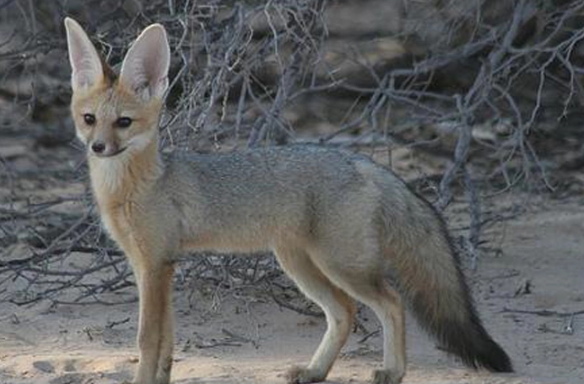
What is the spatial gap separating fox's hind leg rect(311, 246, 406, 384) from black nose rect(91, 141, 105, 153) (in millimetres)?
879

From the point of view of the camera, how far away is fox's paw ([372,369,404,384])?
5551 mm

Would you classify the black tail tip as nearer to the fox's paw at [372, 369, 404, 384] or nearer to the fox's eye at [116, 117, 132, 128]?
the fox's paw at [372, 369, 404, 384]

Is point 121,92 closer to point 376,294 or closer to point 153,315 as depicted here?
point 153,315

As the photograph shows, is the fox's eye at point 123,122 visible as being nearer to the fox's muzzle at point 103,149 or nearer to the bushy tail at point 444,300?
the fox's muzzle at point 103,149

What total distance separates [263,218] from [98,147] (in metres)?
0.71

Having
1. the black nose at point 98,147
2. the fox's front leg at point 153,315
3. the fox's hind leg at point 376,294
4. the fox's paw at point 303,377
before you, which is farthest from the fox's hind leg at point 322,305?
the black nose at point 98,147

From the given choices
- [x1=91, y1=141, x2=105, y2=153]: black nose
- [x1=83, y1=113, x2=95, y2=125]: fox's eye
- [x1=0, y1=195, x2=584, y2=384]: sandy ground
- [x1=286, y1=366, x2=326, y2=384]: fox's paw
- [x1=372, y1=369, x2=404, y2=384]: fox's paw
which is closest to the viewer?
[x1=91, y1=141, x2=105, y2=153]: black nose

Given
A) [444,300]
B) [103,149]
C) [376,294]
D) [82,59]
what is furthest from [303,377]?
[82,59]

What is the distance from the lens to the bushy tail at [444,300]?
5555mm

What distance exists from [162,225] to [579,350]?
1.87 m

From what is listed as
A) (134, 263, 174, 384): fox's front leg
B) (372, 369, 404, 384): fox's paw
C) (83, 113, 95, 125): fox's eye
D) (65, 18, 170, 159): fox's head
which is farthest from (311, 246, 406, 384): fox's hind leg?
(83, 113, 95, 125): fox's eye

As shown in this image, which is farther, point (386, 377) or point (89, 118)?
point (386, 377)

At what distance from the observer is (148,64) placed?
5.55 m

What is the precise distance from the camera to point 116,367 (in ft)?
19.6
